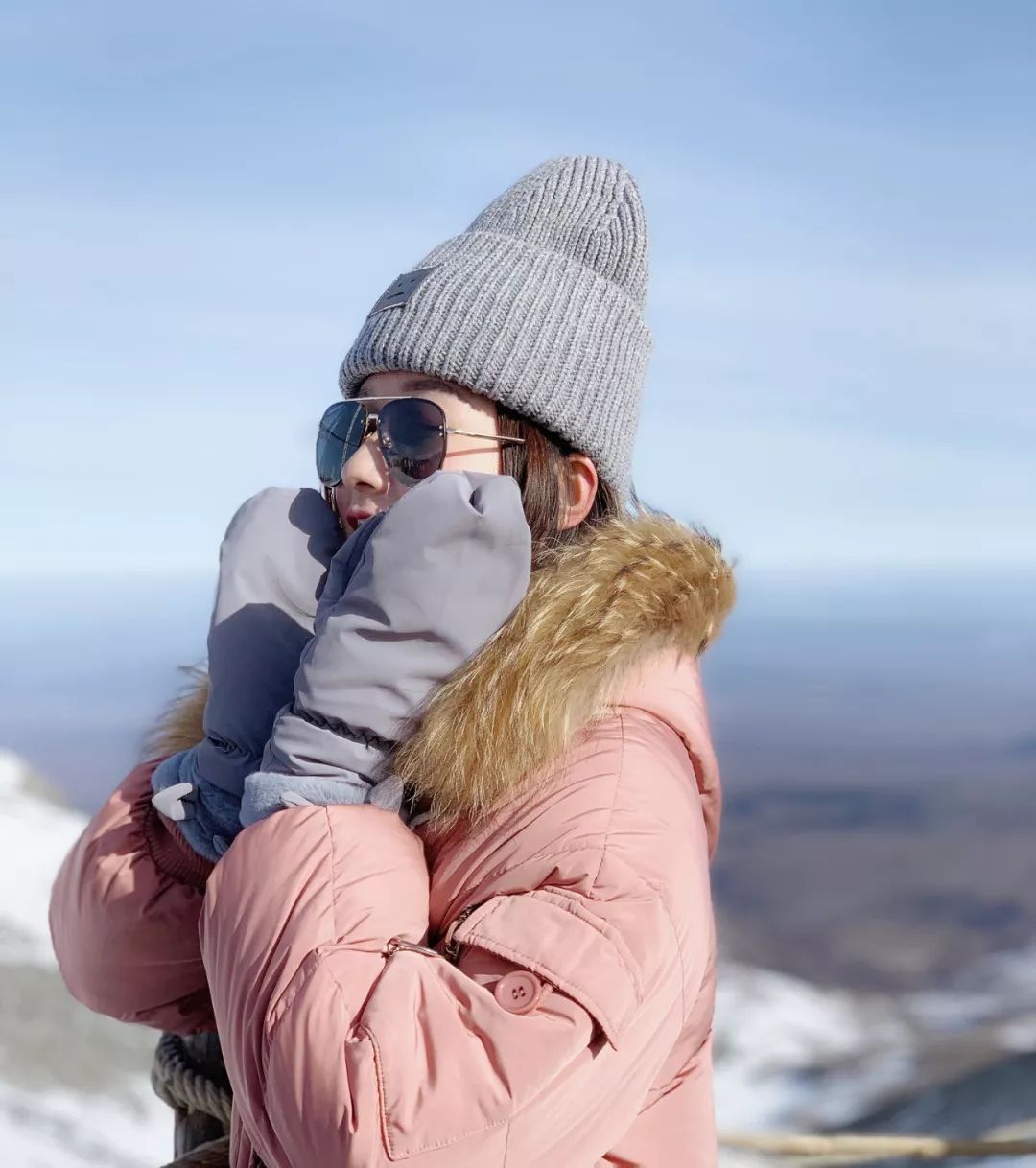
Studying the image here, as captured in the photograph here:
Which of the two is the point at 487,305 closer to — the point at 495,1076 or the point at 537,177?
the point at 537,177

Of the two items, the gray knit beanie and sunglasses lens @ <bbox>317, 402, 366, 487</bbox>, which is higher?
the gray knit beanie

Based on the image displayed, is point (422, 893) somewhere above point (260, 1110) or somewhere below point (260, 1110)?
above

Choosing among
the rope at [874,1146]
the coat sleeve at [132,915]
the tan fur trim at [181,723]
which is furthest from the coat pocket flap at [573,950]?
the rope at [874,1146]

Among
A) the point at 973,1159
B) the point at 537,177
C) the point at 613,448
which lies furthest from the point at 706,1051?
the point at 973,1159

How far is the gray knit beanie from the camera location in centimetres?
181

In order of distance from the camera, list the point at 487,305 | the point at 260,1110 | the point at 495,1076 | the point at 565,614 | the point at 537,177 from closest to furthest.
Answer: the point at 495,1076
the point at 260,1110
the point at 565,614
the point at 487,305
the point at 537,177

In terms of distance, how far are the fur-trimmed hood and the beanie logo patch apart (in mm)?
581

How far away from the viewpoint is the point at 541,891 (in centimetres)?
126

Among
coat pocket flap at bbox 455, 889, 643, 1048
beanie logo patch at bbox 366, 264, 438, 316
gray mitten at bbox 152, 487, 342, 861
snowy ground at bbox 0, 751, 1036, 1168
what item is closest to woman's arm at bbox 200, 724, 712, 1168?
coat pocket flap at bbox 455, 889, 643, 1048

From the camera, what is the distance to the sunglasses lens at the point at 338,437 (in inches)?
70.3

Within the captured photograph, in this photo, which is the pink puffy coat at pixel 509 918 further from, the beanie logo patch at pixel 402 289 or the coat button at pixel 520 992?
the beanie logo patch at pixel 402 289

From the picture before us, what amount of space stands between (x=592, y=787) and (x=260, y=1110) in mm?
523

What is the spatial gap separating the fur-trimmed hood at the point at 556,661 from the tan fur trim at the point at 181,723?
74cm

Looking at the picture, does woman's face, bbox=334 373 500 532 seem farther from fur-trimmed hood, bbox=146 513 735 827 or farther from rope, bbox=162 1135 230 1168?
rope, bbox=162 1135 230 1168
